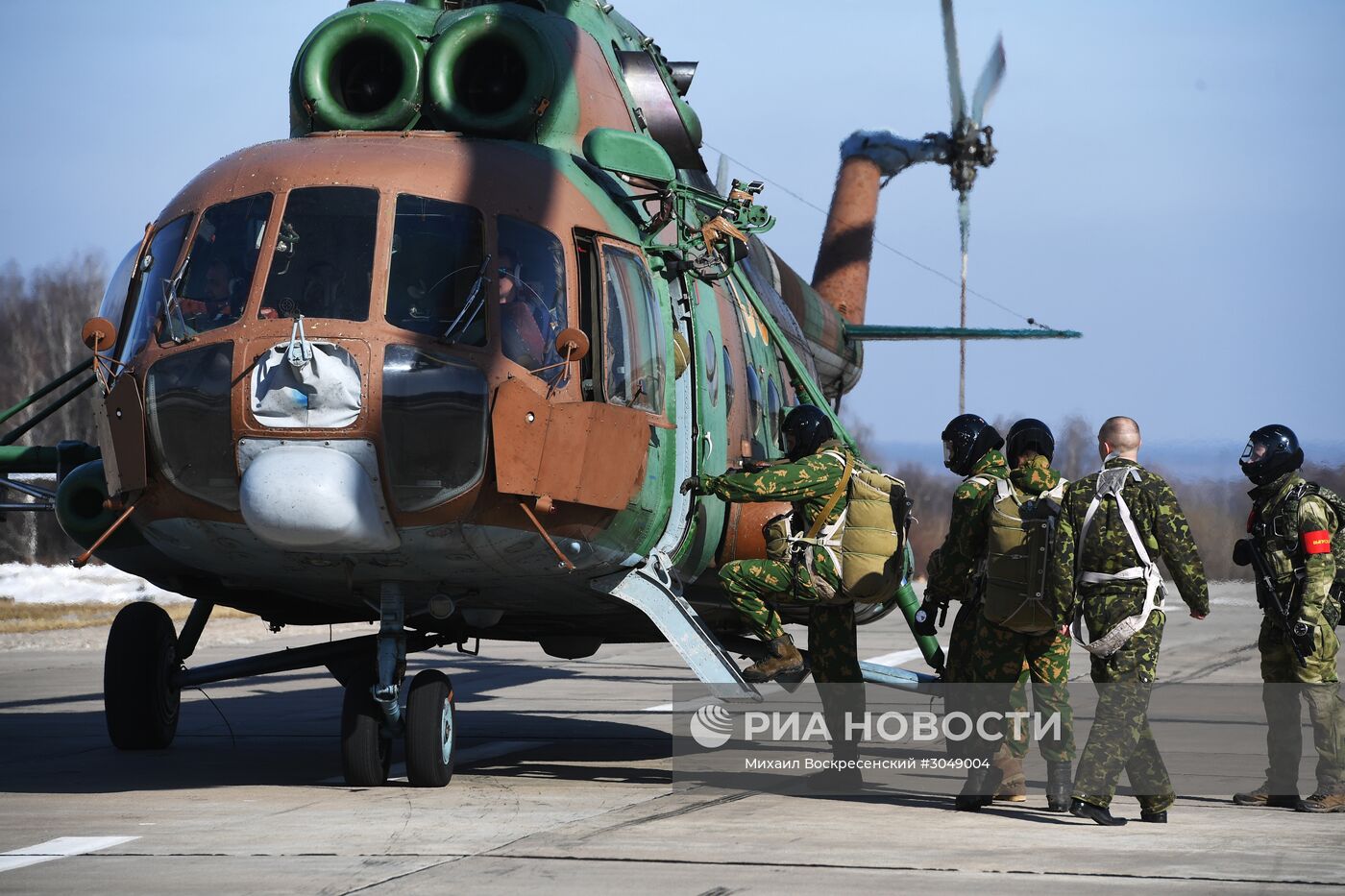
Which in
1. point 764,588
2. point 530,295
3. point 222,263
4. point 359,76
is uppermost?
point 359,76

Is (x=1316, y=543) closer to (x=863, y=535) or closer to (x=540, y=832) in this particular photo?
(x=863, y=535)

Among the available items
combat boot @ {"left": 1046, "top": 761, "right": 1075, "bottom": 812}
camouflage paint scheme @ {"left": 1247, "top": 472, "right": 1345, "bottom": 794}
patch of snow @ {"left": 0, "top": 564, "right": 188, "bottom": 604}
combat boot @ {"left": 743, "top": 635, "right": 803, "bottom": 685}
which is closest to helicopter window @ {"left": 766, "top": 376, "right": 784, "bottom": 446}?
combat boot @ {"left": 743, "top": 635, "right": 803, "bottom": 685}

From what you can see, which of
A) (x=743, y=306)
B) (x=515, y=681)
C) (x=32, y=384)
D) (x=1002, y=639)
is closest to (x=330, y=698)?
(x=515, y=681)

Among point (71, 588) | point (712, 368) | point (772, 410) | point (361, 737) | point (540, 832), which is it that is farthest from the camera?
point (71, 588)

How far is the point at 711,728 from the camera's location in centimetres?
1116

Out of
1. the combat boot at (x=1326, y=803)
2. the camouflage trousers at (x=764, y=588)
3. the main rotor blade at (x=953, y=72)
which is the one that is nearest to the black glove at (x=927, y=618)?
the camouflage trousers at (x=764, y=588)

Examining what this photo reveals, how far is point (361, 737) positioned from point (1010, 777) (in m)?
2.97

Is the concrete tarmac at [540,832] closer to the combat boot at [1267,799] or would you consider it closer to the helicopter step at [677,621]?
the combat boot at [1267,799]

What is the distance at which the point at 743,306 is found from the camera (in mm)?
10648

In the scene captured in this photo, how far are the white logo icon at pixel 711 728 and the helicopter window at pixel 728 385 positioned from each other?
2246mm

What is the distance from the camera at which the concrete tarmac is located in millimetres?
5641

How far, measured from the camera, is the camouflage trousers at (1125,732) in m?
6.92

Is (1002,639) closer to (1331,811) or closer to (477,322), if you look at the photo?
(1331,811)

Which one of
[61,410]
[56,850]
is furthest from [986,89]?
[61,410]
